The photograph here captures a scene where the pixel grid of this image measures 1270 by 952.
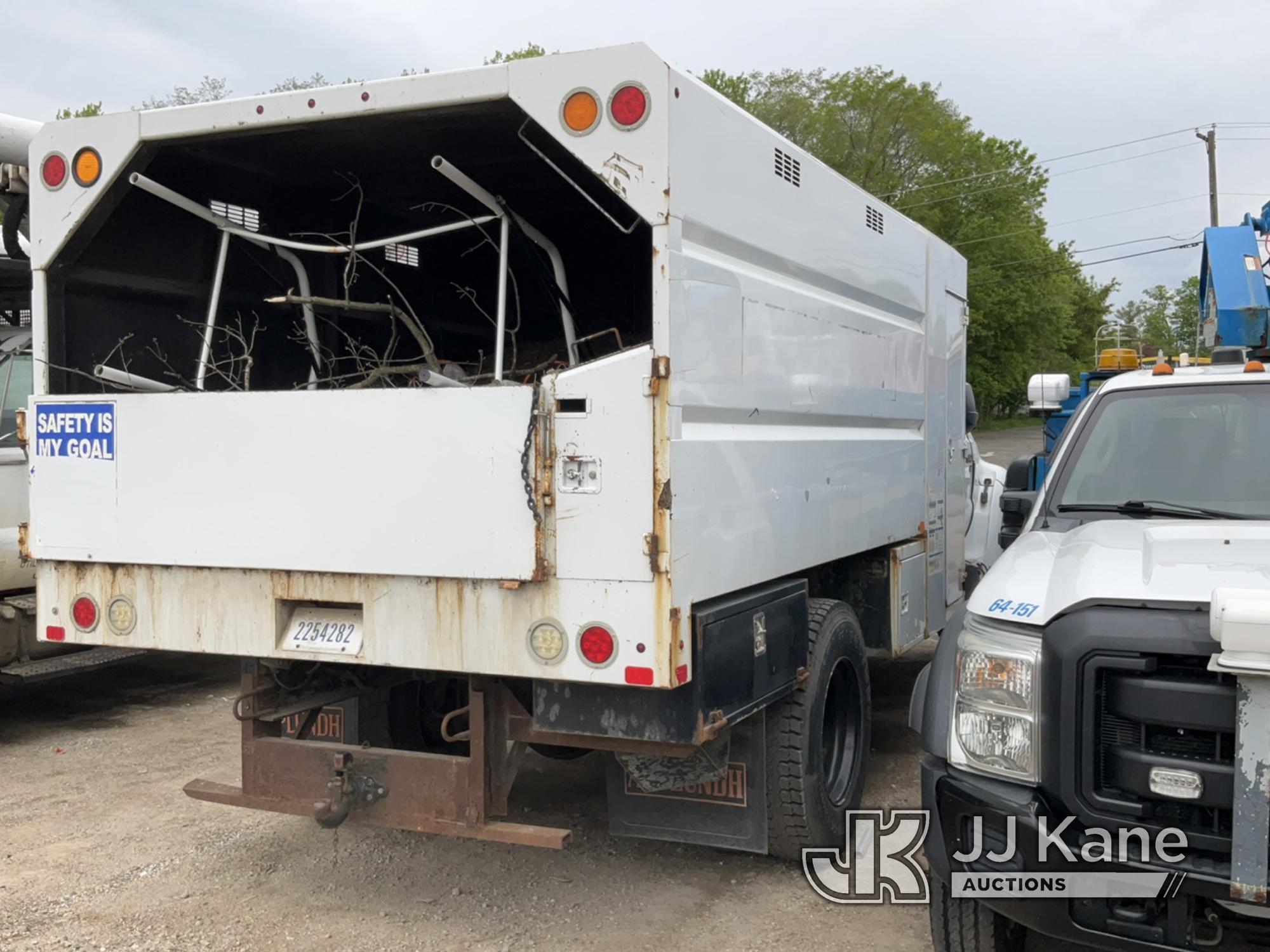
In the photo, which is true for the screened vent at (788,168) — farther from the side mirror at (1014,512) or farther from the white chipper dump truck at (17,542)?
the white chipper dump truck at (17,542)

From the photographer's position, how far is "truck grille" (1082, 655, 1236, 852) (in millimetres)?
2779

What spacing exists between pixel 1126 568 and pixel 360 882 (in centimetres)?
312

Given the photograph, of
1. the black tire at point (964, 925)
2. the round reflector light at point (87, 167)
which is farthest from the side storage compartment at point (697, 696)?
the round reflector light at point (87, 167)

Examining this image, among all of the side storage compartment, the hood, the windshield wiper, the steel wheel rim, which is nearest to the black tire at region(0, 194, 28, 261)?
the side storage compartment

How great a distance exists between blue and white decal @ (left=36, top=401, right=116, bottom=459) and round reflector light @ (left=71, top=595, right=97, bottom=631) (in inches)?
20.5

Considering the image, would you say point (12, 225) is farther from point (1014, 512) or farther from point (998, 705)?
point (998, 705)

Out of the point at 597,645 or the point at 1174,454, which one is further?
the point at 1174,454

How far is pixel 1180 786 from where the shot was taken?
281cm

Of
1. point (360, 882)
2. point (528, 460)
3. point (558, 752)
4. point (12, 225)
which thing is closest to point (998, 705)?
point (528, 460)

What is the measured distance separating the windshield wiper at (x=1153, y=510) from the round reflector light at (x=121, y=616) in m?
3.39

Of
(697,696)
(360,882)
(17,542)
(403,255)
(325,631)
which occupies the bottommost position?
(360,882)

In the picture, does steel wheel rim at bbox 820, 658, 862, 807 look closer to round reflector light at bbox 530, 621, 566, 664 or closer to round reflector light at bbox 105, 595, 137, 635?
round reflector light at bbox 530, 621, 566, 664

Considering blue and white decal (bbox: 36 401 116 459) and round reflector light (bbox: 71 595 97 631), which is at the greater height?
blue and white decal (bbox: 36 401 116 459)

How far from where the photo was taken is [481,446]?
3521mm
